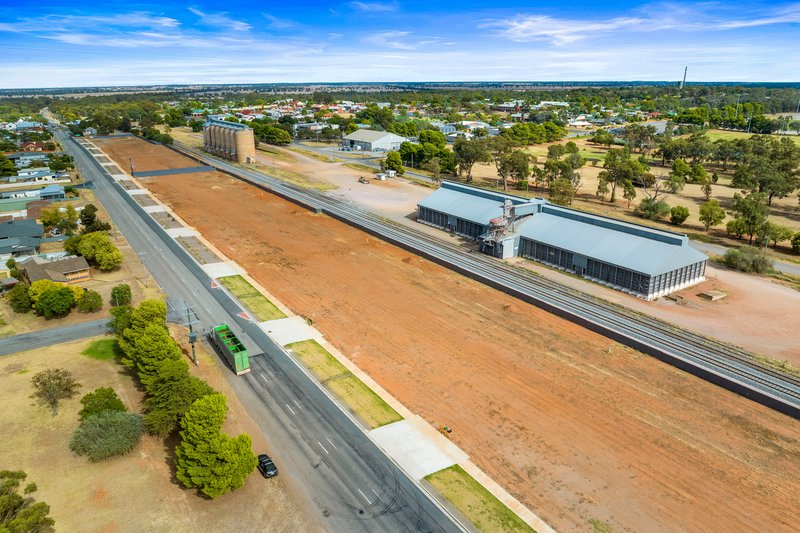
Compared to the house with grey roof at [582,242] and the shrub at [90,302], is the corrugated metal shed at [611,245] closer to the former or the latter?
the house with grey roof at [582,242]

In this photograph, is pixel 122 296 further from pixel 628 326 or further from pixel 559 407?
pixel 628 326

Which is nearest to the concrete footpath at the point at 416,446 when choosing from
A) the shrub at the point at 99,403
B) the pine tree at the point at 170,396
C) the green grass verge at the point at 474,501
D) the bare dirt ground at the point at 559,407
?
the green grass verge at the point at 474,501

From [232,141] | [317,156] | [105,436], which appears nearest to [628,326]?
[105,436]

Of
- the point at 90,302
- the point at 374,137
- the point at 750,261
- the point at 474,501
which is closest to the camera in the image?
the point at 474,501

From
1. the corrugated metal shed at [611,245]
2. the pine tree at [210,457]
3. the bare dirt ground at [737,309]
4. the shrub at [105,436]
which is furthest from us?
the corrugated metal shed at [611,245]

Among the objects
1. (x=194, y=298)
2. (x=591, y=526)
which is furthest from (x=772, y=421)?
(x=194, y=298)

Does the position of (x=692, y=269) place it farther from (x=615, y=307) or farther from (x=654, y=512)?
(x=654, y=512)

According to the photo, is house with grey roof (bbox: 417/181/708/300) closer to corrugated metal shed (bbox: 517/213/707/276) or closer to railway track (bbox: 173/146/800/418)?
corrugated metal shed (bbox: 517/213/707/276)
